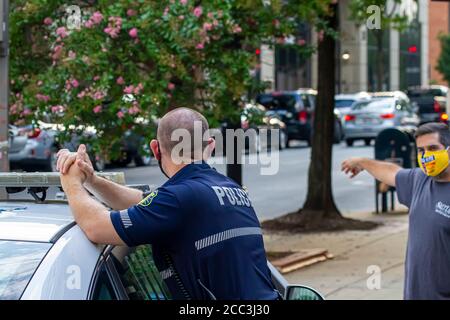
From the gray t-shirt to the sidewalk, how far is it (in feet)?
12.8

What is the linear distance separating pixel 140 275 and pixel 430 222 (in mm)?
2328

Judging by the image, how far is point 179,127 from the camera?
3885 mm

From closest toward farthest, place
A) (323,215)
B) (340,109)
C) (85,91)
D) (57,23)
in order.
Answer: (85,91) → (57,23) → (323,215) → (340,109)

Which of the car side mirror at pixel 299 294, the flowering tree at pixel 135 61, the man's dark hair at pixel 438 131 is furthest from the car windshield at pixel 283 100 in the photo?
the car side mirror at pixel 299 294

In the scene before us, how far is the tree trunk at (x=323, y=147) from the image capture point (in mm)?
15477

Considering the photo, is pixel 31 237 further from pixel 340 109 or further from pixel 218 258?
pixel 340 109

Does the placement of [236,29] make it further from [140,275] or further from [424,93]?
[424,93]

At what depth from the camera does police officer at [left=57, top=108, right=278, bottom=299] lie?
3.64m

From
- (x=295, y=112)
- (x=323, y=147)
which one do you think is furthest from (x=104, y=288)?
(x=295, y=112)

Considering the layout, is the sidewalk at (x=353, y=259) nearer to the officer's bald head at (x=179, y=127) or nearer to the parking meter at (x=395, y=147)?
the parking meter at (x=395, y=147)

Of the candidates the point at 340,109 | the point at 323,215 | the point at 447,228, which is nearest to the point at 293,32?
the point at 323,215

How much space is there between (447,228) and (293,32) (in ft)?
19.3

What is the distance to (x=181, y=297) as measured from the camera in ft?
12.3

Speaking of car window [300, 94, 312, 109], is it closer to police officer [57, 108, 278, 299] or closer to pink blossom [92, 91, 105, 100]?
pink blossom [92, 91, 105, 100]
